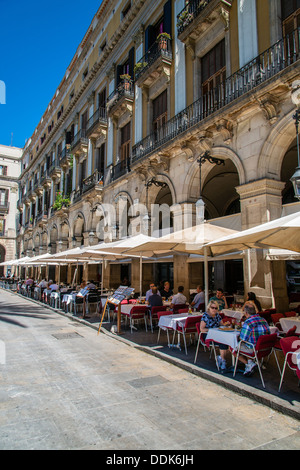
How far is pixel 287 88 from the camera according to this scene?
8398 mm

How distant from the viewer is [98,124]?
19969 mm

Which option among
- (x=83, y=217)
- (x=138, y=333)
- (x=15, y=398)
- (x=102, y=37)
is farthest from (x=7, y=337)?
(x=102, y=37)

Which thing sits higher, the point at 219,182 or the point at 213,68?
the point at 213,68

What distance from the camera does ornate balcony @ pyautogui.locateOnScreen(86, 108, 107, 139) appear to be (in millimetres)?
20000

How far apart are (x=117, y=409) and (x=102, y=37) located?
24339 mm

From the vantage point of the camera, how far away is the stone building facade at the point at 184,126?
29.8 ft

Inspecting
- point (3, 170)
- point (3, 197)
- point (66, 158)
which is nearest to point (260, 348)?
point (66, 158)

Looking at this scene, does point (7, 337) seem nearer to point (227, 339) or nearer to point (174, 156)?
point (227, 339)

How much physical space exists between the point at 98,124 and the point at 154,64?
6788 mm

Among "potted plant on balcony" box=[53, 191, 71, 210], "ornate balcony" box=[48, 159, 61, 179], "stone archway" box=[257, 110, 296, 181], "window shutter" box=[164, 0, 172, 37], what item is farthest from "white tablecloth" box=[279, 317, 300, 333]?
"ornate balcony" box=[48, 159, 61, 179]

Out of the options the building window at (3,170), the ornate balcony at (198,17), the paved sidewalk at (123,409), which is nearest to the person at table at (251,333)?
the paved sidewalk at (123,409)

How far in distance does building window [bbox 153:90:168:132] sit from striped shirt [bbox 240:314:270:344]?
11530 mm

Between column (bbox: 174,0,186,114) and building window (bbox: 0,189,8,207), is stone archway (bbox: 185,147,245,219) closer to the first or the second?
column (bbox: 174,0,186,114)

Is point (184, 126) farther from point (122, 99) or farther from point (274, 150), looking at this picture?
point (122, 99)
